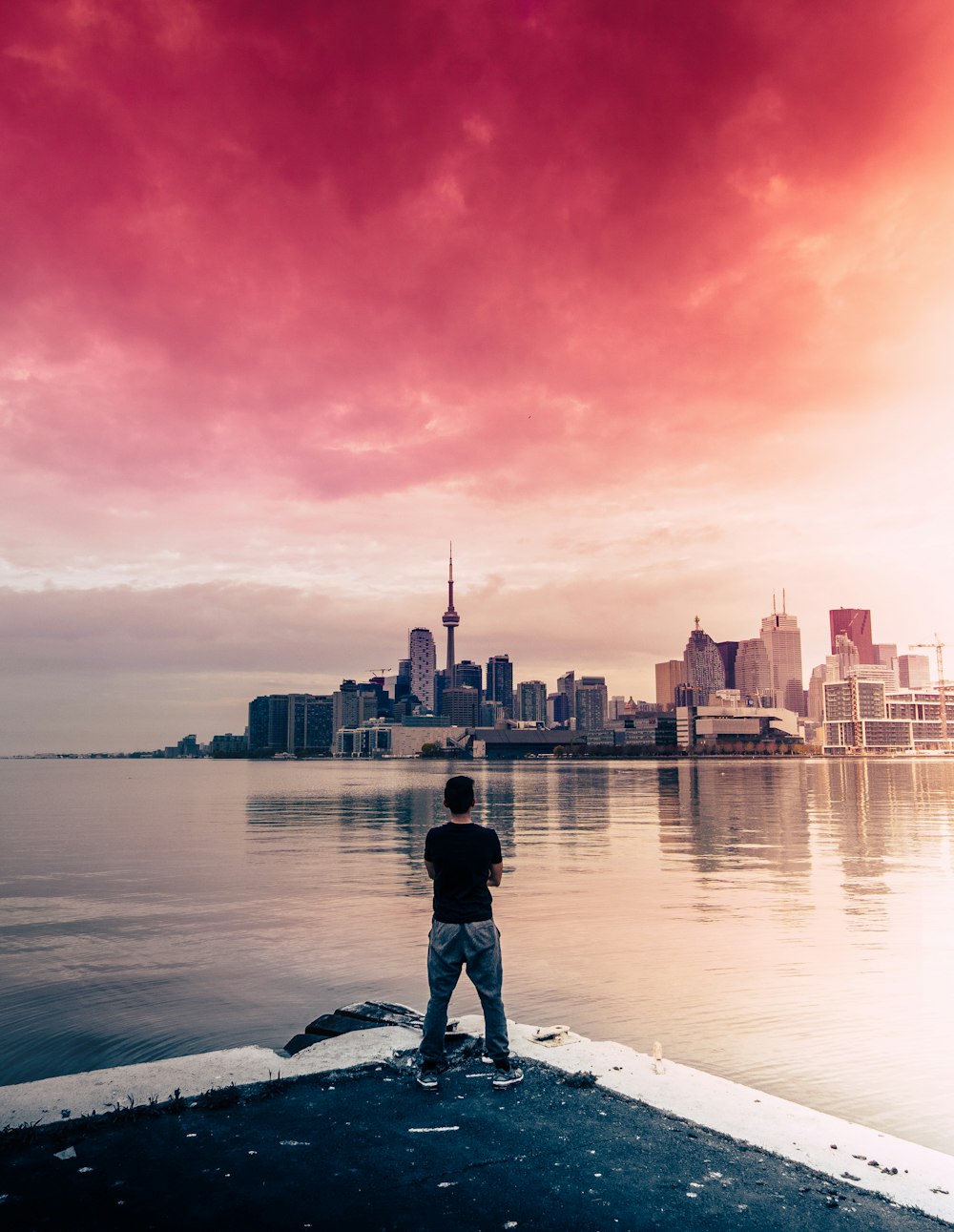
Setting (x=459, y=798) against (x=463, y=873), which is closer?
(x=463, y=873)

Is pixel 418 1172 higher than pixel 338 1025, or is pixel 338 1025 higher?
pixel 418 1172

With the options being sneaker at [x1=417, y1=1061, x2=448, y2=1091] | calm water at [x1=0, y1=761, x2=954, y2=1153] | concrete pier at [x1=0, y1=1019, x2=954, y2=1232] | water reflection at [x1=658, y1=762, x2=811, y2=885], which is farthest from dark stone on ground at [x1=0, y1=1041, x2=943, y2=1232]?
water reflection at [x1=658, y1=762, x2=811, y2=885]

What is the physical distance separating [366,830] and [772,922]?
2960cm

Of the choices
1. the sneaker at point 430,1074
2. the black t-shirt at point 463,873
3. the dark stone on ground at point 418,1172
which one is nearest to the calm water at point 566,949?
the dark stone on ground at point 418,1172

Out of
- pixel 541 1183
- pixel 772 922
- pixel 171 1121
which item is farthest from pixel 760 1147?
pixel 772 922

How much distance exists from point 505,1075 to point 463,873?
1.91 meters

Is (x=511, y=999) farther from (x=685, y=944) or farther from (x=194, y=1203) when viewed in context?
(x=194, y=1203)

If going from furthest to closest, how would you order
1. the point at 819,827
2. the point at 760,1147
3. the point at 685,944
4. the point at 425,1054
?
the point at 819,827 < the point at 685,944 < the point at 425,1054 < the point at 760,1147

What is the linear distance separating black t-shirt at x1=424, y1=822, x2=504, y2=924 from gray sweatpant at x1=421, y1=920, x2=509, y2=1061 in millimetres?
119

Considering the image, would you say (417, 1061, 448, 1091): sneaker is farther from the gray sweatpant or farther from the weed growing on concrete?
the weed growing on concrete

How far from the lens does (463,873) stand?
9297 mm

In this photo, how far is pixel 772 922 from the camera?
805 inches

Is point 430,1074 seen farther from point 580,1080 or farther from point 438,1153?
point 438,1153

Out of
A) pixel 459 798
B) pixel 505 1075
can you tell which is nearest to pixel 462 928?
pixel 459 798
